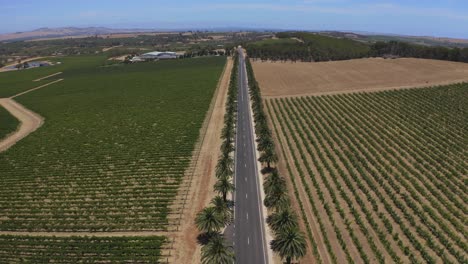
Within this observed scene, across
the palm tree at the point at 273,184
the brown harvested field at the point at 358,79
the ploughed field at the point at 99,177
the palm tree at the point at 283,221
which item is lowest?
the ploughed field at the point at 99,177

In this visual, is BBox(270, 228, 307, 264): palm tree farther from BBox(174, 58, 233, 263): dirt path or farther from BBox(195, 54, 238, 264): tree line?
BBox(174, 58, 233, 263): dirt path

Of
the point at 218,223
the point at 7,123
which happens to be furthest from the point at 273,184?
the point at 7,123

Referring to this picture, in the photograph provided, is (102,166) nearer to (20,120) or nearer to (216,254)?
(216,254)

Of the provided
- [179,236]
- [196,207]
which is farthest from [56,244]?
[196,207]

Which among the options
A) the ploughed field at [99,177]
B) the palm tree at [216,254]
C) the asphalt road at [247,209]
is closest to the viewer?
the palm tree at [216,254]

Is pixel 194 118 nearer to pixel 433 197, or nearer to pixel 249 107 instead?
pixel 249 107

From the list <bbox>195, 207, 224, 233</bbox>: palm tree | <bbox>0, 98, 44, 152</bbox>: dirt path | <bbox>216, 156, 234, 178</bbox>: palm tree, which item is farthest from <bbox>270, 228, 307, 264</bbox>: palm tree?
<bbox>0, 98, 44, 152</bbox>: dirt path

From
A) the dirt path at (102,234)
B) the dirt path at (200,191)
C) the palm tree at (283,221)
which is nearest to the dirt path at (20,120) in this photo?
the dirt path at (102,234)

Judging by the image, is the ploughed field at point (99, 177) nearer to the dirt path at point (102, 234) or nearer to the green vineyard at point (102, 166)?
the green vineyard at point (102, 166)
